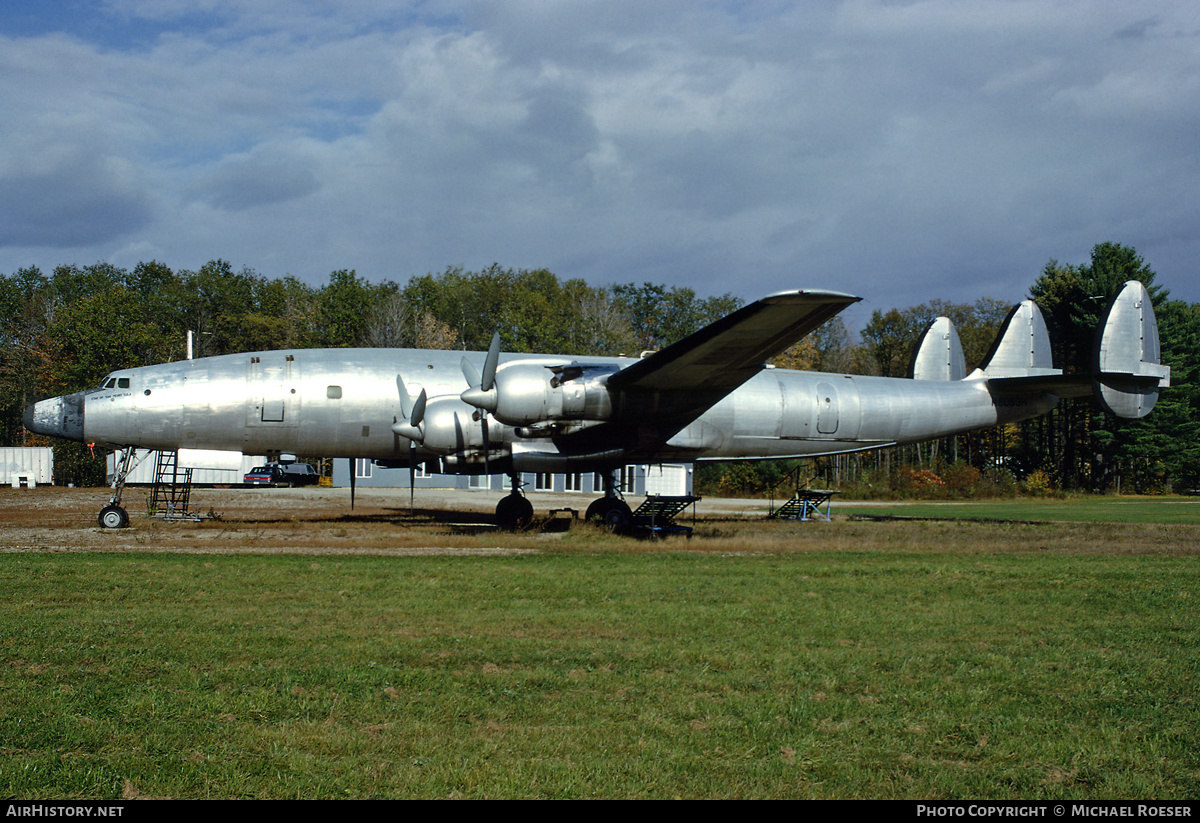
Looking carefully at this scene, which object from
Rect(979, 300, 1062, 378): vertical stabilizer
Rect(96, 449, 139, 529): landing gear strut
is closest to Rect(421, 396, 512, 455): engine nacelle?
Rect(96, 449, 139, 529): landing gear strut

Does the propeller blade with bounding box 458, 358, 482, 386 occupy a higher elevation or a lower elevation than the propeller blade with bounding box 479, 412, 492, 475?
higher

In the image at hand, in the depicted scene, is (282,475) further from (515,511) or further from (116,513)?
(515,511)

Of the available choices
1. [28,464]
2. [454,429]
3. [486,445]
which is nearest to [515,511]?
[486,445]

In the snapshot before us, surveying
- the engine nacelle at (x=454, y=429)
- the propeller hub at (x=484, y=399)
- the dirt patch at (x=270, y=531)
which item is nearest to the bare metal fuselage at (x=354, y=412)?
the engine nacelle at (x=454, y=429)

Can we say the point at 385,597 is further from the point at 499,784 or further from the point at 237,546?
the point at 237,546

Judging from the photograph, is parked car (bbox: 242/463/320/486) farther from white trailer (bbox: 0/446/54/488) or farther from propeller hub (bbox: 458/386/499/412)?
propeller hub (bbox: 458/386/499/412)

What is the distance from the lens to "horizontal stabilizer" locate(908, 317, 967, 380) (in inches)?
939

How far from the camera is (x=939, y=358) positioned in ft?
78.2

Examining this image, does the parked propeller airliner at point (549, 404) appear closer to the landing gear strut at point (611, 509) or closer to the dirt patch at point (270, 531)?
the landing gear strut at point (611, 509)

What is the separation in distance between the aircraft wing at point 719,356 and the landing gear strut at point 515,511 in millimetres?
4241

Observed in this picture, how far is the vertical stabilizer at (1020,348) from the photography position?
923 inches

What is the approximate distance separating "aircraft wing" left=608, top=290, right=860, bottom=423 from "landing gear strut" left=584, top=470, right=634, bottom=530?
239 centimetres
